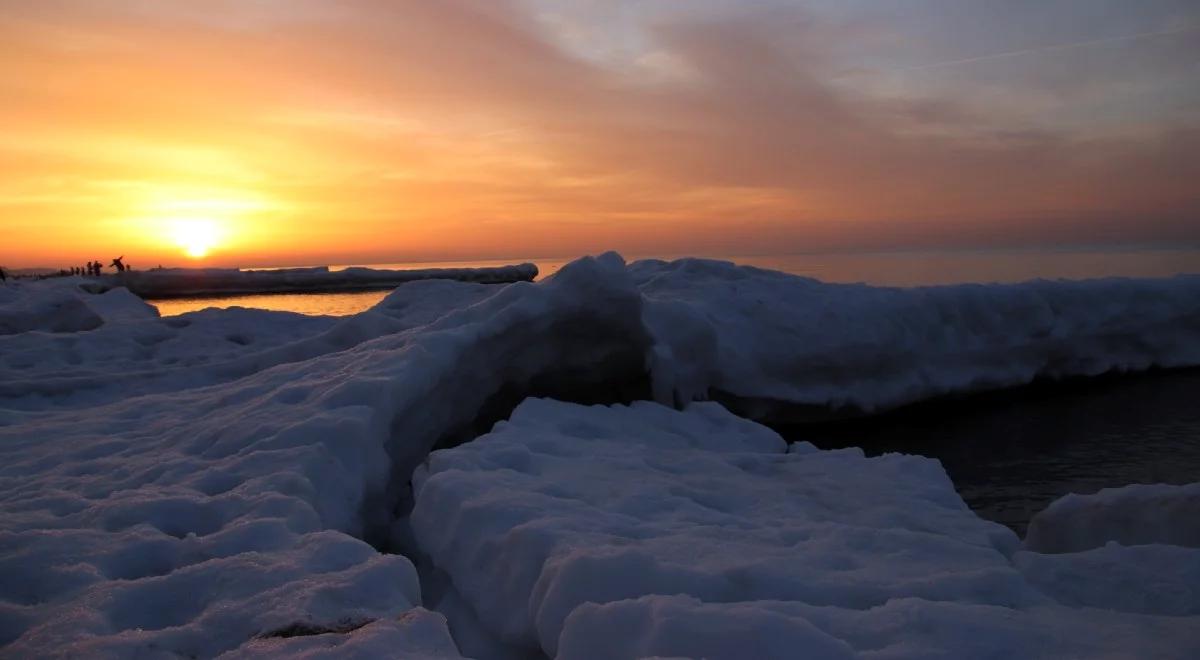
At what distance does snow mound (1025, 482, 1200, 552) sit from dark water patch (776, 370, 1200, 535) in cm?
309

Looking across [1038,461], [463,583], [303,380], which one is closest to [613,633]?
[463,583]

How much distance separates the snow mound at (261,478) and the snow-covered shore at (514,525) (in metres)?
0.02

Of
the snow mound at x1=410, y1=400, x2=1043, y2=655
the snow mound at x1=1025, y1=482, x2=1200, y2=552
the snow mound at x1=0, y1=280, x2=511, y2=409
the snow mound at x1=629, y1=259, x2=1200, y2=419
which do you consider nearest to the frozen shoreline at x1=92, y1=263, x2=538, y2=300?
the snow mound at x1=0, y1=280, x2=511, y2=409

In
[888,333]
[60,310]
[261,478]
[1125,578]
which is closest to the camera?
[1125,578]

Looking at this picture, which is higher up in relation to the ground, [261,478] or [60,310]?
[60,310]

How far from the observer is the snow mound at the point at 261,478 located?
12.3 feet

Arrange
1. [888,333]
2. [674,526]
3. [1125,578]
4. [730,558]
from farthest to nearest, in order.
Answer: [888,333]
[674,526]
[1125,578]
[730,558]

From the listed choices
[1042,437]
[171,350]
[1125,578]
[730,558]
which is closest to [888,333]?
[1042,437]

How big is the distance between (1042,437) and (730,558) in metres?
11.0

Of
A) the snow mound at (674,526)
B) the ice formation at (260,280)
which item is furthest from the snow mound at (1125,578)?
the ice formation at (260,280)

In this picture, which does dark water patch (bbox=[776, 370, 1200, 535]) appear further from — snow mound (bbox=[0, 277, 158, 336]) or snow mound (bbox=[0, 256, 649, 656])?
snow mound (bbox=[0, 277, 158, 336])

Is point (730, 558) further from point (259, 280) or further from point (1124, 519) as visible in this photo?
point (259, 280)

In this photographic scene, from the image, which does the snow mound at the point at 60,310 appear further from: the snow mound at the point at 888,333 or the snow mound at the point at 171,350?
the snow mound at the point at 888,333

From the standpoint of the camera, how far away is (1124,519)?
524cm
